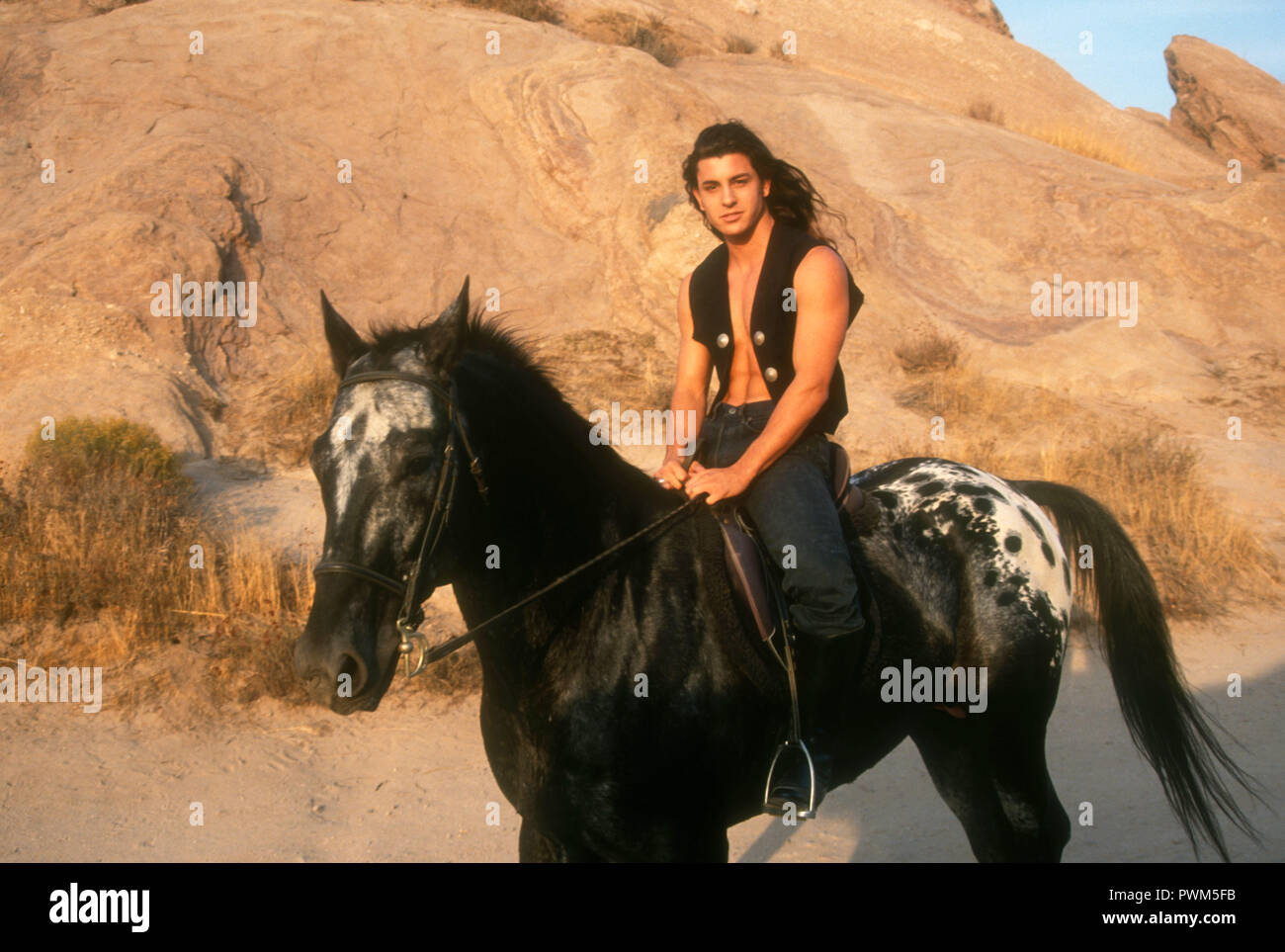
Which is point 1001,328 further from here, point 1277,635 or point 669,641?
point 669,641

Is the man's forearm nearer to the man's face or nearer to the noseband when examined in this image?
the man's face

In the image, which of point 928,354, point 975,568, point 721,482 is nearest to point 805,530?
point 721,482

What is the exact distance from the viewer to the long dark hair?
11.4ft

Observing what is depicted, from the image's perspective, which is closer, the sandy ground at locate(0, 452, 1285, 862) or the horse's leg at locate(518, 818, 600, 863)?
the horse's leg at locate(518, 818, 600, 863)

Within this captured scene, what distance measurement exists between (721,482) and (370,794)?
393 cm

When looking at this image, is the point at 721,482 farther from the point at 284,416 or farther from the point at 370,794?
the point at 284,416

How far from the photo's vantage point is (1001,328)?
14.7 metres

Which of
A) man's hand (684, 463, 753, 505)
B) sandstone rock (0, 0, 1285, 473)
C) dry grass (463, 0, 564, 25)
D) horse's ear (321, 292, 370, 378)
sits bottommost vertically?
man's hand (684, 463, 753, 505)

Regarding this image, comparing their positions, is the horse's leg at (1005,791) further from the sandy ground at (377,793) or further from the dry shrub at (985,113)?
the dry shrub at (985,113)

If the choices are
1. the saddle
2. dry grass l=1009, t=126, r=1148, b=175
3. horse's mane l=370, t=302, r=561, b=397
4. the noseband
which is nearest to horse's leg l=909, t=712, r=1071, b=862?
the saddle

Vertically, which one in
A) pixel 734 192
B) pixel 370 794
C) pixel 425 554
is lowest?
pixel 370 794

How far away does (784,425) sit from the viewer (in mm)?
3201

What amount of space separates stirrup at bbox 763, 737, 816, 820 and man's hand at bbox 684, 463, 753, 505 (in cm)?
84

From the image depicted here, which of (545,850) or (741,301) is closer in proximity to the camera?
(545,850)
